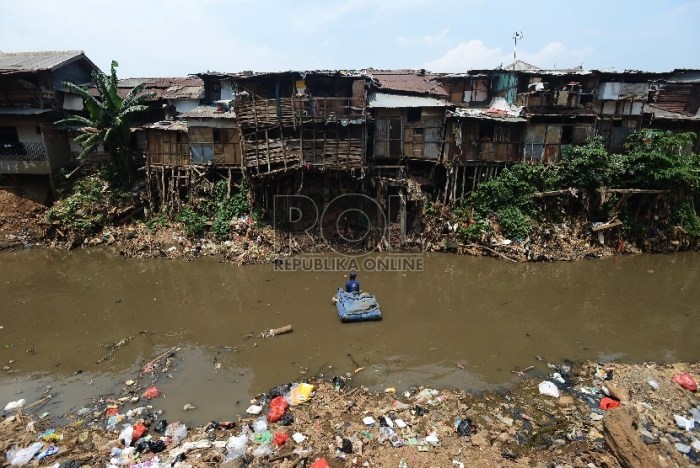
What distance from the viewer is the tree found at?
58.5 feet

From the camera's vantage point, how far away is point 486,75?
66.0 feet

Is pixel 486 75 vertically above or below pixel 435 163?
above

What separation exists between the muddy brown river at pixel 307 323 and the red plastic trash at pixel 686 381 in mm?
1205

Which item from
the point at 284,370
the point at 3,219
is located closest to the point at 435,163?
the point at 284,370

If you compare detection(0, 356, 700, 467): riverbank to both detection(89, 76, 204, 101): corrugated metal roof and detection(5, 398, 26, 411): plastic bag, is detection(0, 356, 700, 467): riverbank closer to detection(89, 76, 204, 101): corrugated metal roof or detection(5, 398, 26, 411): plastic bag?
detection(5, 398, 26, 411): plastic bag

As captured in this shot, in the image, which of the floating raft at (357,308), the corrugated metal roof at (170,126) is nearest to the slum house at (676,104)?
the floating raft at (357,308)

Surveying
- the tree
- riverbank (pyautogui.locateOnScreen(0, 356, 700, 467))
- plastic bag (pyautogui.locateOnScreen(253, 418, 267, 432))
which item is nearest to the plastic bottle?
riverbank (pyautogui.locateOnScreen(0, 356, 700, 467))

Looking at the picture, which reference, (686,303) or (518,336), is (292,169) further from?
(686,303)

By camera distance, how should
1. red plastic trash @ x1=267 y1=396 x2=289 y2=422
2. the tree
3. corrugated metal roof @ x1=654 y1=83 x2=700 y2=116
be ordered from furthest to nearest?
corrugated metal roof @ x1=654 y1=83 x2=700 y2=116, the tree, red plastic trash @ x1=267 y1=396 x2=289 y2=422

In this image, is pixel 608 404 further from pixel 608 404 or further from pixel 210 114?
pixel 210 114

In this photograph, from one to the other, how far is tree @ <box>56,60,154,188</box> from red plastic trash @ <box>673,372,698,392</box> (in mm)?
21110

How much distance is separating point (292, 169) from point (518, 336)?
35.0ft

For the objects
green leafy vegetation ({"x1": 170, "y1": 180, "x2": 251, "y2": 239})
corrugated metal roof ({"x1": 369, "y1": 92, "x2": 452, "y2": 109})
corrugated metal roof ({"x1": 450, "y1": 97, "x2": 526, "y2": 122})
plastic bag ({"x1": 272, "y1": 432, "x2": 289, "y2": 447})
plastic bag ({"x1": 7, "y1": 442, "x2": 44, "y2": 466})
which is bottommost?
plastic bag ({"x1": 7, "y1": 442, "x2": 44, "y2": 466})

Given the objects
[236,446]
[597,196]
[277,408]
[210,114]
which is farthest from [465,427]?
[210,114]
